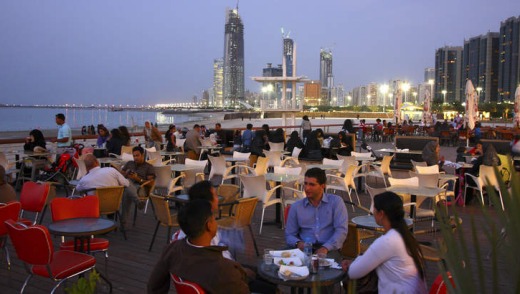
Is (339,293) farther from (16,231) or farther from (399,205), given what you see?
(16,231)

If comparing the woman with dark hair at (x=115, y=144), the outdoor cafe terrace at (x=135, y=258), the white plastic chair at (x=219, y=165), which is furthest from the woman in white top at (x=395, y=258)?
the woman with dark hair at (x=115, y=144)

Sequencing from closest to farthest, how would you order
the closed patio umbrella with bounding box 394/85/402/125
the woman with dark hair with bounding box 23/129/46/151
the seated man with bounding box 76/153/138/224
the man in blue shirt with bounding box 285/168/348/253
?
the man in blue shirt with bounding box 285/168/348/253
the seated man with bounding box 76/153/138/224
the woman with dark hair with bounding box 23/129/46/151
the closed patio umbrella with bounding box 394/85/402/125

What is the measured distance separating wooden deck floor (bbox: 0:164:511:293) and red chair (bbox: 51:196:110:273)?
298mm

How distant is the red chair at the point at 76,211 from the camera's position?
185 inches

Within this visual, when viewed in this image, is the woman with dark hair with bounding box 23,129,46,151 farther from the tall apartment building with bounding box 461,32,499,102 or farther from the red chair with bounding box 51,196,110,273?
the tall apartment building with bounding box 461,32,499,102

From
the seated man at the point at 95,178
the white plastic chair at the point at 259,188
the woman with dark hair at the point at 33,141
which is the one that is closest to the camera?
the seated man at the point at 95,178

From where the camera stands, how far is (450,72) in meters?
129

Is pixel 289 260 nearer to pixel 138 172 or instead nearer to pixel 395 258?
pixel 395 258

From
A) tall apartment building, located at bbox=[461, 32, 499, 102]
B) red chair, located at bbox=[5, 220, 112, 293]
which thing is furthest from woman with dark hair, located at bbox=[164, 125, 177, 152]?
tall apartment building, located at bbox=[461, 32, 499, 102]

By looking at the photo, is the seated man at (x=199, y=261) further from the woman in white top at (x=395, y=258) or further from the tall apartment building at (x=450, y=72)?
the tall apartment building at (x=450, y=72)

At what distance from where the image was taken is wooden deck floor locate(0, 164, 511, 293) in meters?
4.73

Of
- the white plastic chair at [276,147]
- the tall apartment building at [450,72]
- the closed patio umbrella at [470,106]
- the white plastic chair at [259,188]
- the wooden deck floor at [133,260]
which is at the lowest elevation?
the wooden deck floor at [133,260]

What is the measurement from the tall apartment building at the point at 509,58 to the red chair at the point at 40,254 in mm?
103846

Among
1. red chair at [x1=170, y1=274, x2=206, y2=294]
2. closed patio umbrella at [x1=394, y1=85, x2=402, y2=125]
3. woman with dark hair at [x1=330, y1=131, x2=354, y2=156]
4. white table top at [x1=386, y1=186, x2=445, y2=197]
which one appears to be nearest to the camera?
red chair at [x1=170, y1=274, x2=206, y2=294]
